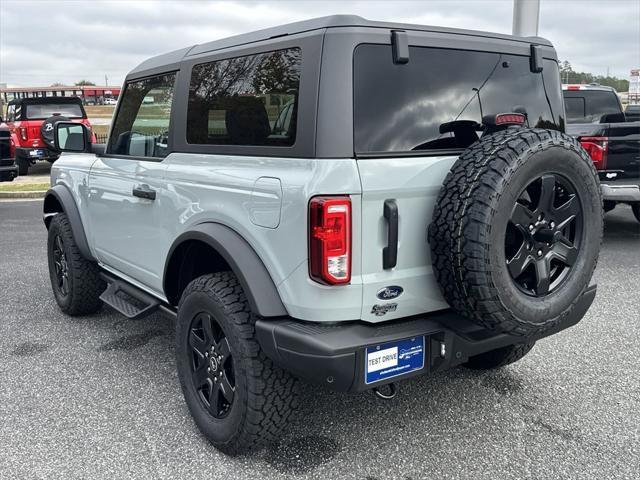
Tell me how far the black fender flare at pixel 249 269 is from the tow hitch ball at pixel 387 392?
24.6 inches

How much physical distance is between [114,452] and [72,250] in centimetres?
212

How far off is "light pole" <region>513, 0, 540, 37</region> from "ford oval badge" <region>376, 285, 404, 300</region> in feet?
22.9

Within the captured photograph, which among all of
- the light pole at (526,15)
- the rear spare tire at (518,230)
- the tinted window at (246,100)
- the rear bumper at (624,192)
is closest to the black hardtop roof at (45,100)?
the light pole at (526,15)

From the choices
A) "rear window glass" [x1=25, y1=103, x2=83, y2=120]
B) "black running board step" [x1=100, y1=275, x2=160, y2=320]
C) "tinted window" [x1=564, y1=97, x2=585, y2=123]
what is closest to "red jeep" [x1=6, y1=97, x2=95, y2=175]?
"rear window glass" [x1=25, y1=103, x2=83, y2=120]

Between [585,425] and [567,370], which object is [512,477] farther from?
[567,370]

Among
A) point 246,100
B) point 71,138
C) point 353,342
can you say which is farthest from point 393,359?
point 71,138

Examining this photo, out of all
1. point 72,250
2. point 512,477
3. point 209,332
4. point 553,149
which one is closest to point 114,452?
point 209,332

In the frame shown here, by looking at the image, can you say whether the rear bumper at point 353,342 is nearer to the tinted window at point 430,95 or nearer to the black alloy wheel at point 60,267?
the tinted window at point 430,95

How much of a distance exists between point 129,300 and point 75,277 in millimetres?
835

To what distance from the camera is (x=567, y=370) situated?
12.1 ft

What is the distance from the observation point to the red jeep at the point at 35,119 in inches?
567

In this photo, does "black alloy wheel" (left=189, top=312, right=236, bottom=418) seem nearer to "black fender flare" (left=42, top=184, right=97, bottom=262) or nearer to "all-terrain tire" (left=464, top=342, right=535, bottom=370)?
"all-terrain tire" (left=464, top=342, right=535, bottom=370)

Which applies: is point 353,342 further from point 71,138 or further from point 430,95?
point 71,138

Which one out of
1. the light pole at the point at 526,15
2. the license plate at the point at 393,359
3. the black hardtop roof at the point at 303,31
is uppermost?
the light pole at the point at 526,15
